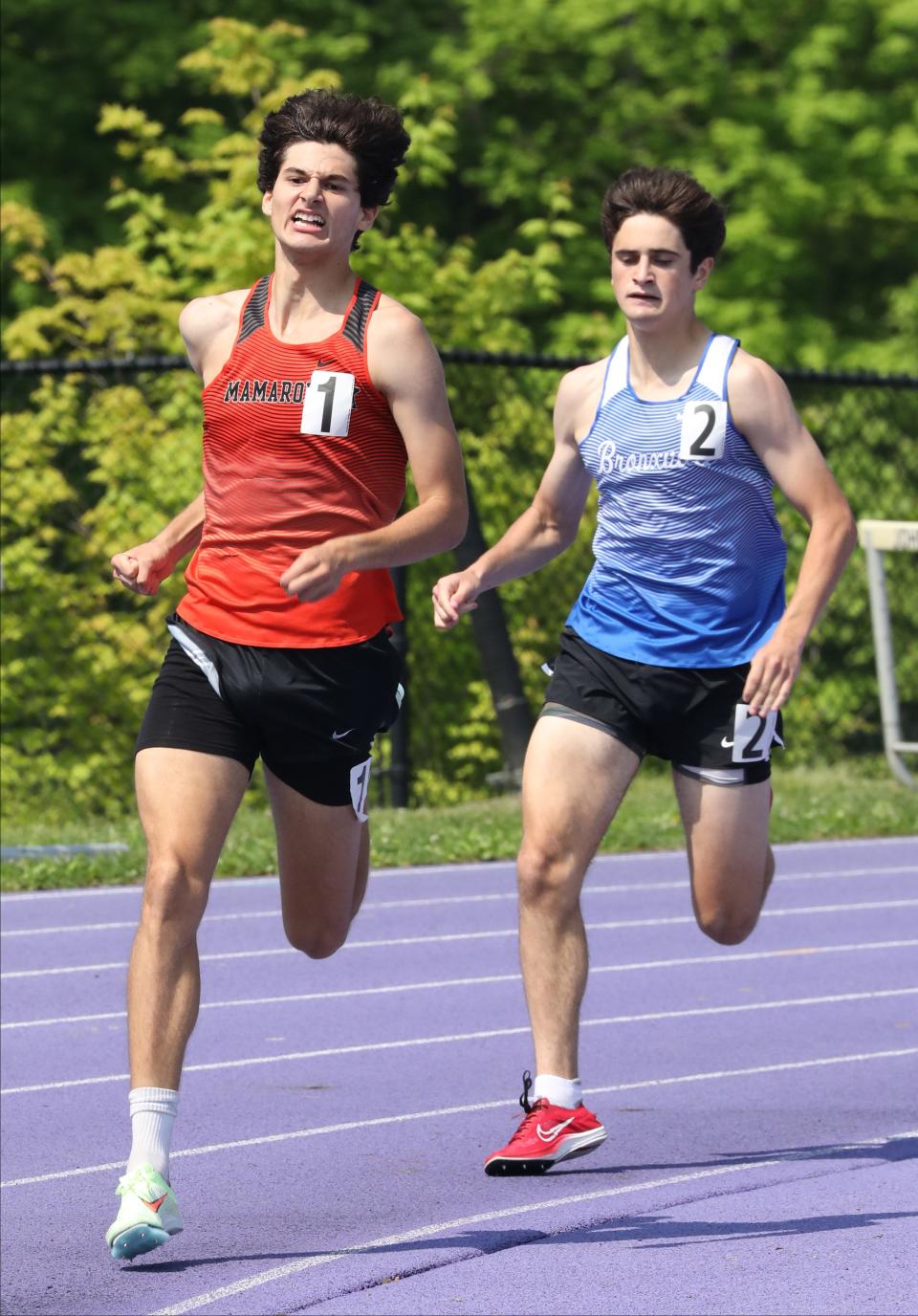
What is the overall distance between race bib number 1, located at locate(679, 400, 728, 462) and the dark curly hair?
92cm

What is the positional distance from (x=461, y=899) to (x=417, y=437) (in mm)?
5689

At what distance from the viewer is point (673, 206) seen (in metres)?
5.35

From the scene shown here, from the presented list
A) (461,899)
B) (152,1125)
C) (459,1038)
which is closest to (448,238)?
(461,899)

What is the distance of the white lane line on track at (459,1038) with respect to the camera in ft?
23.7

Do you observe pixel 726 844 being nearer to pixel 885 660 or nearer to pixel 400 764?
pixel 400 764

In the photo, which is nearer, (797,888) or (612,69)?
(797,888)

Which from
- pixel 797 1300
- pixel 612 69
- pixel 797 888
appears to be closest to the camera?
pixel 797 1300

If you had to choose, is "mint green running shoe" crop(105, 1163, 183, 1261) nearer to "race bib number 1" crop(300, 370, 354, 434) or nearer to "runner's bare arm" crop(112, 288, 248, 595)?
"runner's bare arm" crop(112, 288, 248, 595)

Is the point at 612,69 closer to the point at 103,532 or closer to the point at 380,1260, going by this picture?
the point at 103,532

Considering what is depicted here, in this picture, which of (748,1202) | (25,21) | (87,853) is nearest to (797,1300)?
(748,1202)

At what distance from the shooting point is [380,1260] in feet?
16.8

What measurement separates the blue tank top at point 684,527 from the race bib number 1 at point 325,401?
915mm

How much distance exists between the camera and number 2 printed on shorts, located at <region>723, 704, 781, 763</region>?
215 inches

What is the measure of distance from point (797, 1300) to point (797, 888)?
6.08 metres
